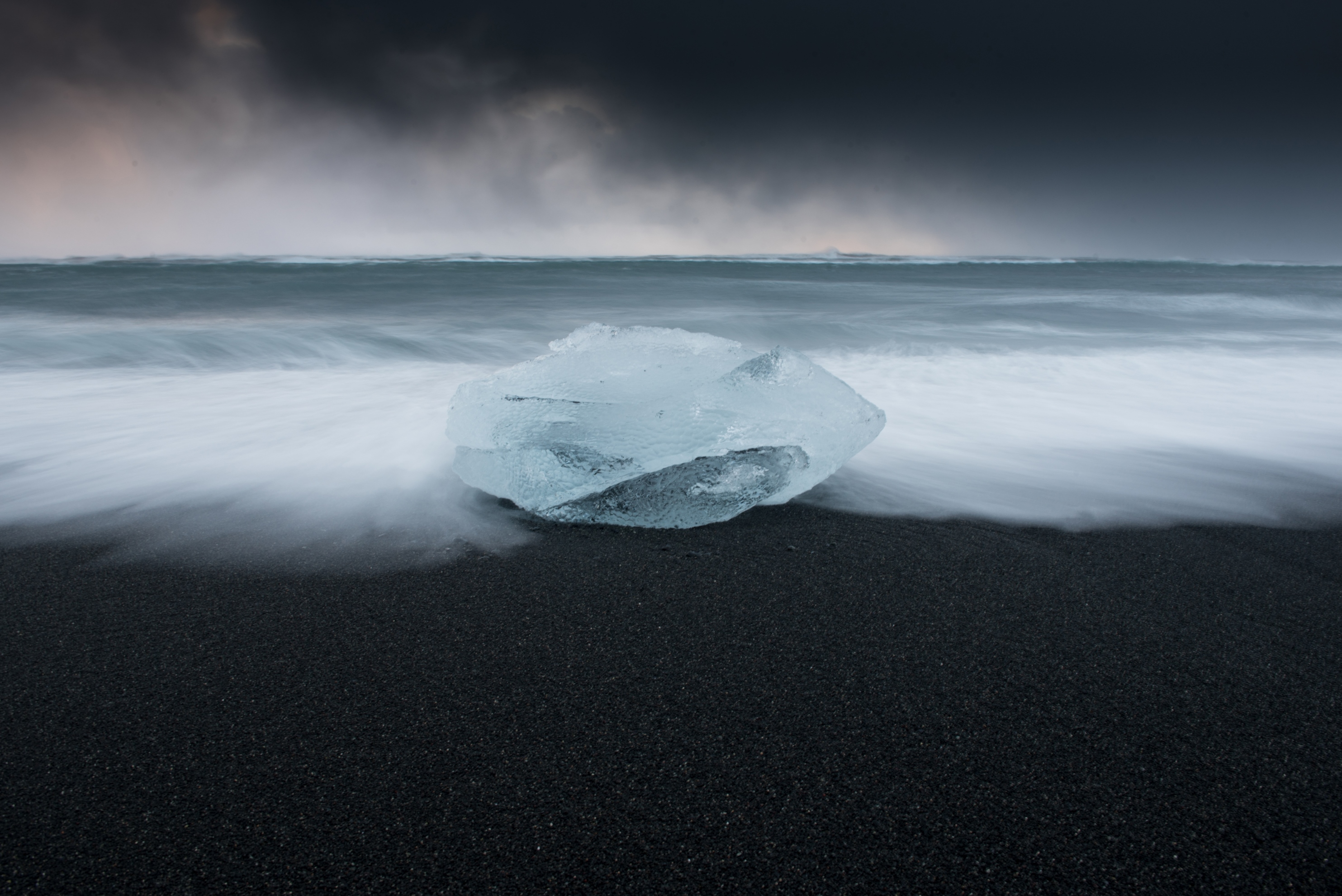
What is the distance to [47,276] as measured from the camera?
47.0 ft

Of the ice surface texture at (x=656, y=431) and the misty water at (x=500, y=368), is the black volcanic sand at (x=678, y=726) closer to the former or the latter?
the ice surface texture at (x=656, y=431)

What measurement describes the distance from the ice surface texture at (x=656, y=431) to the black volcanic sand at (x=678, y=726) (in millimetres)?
294

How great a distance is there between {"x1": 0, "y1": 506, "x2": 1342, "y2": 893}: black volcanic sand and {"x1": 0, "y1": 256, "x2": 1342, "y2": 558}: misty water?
1.51 feet

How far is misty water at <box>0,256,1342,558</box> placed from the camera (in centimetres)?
240

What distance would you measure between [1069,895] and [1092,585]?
106 cm

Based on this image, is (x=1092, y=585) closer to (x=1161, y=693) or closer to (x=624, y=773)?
(x=1161, y=693)

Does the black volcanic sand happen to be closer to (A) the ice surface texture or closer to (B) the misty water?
(A) the ice surface texture

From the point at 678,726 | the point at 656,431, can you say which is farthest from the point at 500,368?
the point at 678,726

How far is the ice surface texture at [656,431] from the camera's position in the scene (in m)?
2.21

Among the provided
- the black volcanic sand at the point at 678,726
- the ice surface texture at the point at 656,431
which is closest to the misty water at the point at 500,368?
the ice surface texture at the point at 656,431

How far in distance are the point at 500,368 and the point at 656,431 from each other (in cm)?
430

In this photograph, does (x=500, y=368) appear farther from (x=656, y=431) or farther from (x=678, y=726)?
(x=678, y=726)

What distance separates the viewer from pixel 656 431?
2262 mm

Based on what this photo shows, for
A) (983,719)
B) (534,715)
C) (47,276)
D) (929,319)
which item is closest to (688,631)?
(534,715)
